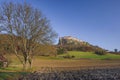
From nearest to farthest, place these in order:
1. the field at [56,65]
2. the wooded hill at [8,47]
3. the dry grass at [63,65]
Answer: the field at [56,65], the wooded hill at [8,47], the dry grass at [63,65]

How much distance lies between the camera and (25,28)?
43531 mm

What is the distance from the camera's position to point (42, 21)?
44.8 metres

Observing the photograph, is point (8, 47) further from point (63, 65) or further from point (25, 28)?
point (63, 65)

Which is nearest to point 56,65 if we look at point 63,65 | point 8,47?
point 63,65

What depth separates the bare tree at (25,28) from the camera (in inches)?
1714

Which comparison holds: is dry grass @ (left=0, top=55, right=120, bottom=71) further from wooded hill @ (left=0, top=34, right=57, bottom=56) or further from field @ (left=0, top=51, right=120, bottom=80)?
wooded hill @ (left=0, top=34, right=57, bottom=56)

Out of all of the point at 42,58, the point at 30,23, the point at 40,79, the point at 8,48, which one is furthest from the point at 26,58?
the point at 42,58

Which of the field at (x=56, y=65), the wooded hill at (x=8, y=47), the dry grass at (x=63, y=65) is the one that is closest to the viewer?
the field at (x=56, y=65)

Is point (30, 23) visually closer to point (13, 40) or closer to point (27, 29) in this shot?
point (27, 29)

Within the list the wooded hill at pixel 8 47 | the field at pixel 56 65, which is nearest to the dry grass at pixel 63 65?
the field at pixel 56 65

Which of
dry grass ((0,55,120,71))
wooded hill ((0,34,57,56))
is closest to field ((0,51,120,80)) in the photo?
dry grass ((0,55,120,71))

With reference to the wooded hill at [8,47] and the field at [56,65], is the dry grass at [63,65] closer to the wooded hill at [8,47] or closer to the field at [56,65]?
the field at [56,65]

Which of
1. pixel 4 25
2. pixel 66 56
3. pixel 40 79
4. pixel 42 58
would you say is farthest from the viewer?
pixel 66 56

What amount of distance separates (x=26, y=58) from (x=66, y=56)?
1608 inches
